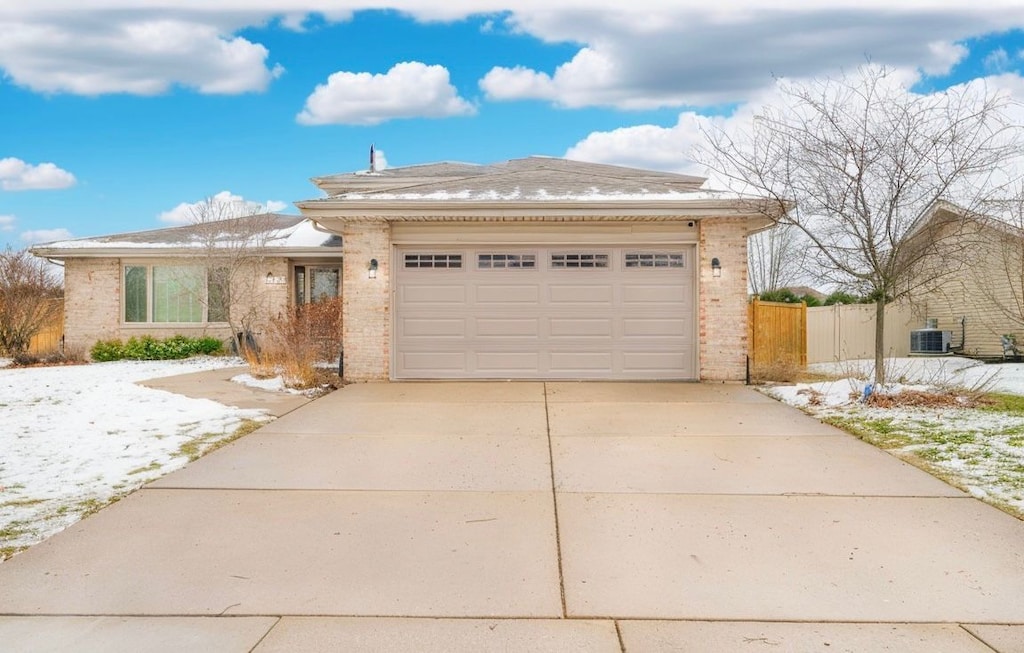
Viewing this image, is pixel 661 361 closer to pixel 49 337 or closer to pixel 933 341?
pixel 933 341

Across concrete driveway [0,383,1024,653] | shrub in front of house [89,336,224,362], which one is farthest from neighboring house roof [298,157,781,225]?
shrub in front of house [89,336,224,362]

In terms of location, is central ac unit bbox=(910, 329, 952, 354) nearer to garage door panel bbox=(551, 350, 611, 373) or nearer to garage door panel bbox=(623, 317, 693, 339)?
garage door panel bbox=(623, 317, 693, 339)

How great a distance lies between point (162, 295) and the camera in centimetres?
1919

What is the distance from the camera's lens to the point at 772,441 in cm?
823

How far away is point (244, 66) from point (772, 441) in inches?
583

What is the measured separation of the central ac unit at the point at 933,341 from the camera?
19797 mm

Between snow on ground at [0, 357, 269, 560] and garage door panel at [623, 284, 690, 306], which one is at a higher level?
garage door panel at [623, 284, 690, 306]

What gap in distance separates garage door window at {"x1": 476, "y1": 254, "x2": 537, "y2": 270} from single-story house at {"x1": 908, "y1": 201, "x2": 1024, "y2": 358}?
5951 mm

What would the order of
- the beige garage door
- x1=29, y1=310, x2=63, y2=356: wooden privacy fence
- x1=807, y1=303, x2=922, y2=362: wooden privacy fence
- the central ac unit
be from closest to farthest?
the beige garage door < the central ac unit < x1=29, y1=310, x2=63, y2=356: wooden privacy fence < x1=807, y1=303, x2=922, y2=362: wooden privacy fence

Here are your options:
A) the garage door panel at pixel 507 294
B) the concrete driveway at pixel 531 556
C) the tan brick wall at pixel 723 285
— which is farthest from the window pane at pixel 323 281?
the concrete driveway at pixel 531 556

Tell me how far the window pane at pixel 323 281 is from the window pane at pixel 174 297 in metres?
2.75

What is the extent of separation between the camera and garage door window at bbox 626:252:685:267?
1325cm

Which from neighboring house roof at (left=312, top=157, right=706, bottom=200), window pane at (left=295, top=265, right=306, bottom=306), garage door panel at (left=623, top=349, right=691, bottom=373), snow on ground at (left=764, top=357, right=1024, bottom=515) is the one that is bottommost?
snow on ground at (left=764, top=357, right=1024, bottom=515)

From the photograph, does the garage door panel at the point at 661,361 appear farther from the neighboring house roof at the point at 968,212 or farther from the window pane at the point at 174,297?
the window pane at the point at 174,297
